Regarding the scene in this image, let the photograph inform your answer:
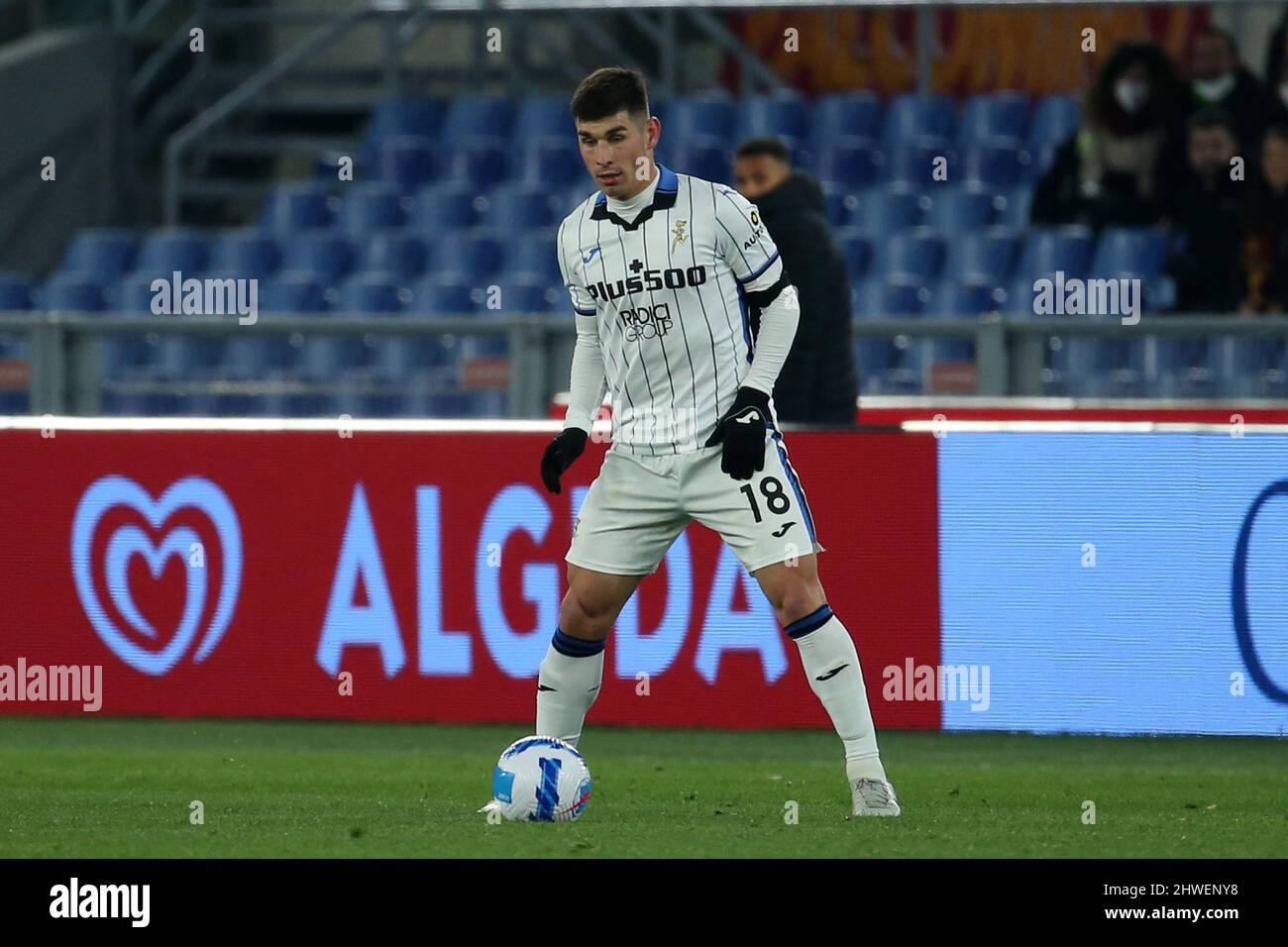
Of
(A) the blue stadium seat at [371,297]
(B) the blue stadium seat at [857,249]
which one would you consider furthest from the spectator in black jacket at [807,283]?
(A) the blue stadium seat at [371,297]

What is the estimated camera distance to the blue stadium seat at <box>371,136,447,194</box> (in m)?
17.9

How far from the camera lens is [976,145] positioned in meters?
16.6

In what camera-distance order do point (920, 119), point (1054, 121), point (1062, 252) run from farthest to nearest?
point (920, 119) → point (1054, 121) → point (1062, 252)

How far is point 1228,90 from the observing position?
1505 cm

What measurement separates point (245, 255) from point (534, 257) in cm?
224

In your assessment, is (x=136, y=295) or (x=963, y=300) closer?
(x=963, y=300)

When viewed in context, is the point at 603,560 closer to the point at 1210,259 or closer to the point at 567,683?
the point at 567,683

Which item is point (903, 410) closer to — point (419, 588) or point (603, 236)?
point (419, 588)

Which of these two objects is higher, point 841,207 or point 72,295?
point 841,207

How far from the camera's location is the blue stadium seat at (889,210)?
16234mm

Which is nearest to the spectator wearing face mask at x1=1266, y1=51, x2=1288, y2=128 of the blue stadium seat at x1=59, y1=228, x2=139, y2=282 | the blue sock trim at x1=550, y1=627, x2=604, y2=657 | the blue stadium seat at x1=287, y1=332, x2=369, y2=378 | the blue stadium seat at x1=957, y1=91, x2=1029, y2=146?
the blue stadium seat at x1=957, y1=91, x2=1029, y2=146

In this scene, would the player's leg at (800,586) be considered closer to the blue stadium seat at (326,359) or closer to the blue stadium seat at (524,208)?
the blue stadium seat at (326,359)

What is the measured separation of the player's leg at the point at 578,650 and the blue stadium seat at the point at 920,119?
10.5m
